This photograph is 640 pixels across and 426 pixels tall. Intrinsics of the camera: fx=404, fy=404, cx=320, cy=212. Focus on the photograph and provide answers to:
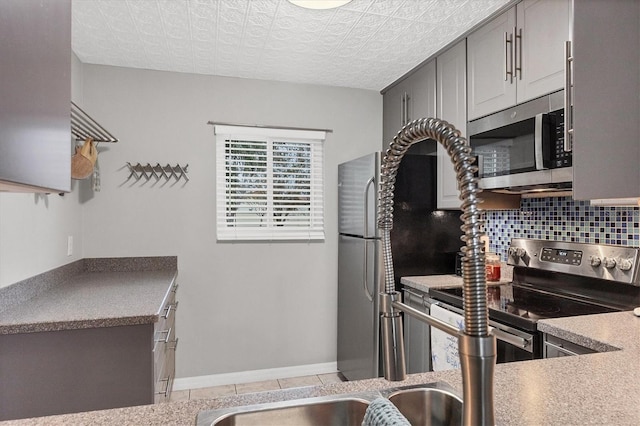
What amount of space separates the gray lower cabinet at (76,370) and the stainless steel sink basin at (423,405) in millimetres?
1216

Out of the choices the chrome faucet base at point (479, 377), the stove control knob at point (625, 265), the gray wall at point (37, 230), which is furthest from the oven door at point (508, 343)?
the gray wall at point (37, 230)

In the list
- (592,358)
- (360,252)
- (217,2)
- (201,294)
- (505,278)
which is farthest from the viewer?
(201,294)

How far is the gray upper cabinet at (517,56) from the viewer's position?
1.87 m

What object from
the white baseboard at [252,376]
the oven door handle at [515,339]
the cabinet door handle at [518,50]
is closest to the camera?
the oven door handle at [515,339]

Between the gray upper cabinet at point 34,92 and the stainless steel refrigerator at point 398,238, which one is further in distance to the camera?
the stainless steel refrigerator at point 398,238

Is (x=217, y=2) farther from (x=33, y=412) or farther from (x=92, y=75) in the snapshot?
(x=33, y=412)

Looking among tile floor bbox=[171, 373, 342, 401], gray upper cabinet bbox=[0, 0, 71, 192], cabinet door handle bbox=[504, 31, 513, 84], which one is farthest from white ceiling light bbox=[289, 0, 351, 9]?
tile floor bbox=[171, 373, 342, 401]

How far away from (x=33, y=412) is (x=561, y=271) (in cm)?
258

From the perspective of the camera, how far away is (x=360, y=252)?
296 cm

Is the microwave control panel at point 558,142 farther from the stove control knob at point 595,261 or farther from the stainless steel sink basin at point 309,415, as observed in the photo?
the stainless steel sink basin at point 309,415

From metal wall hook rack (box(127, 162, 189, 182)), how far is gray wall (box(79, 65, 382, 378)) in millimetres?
46

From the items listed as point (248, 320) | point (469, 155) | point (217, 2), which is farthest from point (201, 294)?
point (469, 155)

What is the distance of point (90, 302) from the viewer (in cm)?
192

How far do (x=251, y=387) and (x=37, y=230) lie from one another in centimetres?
187
